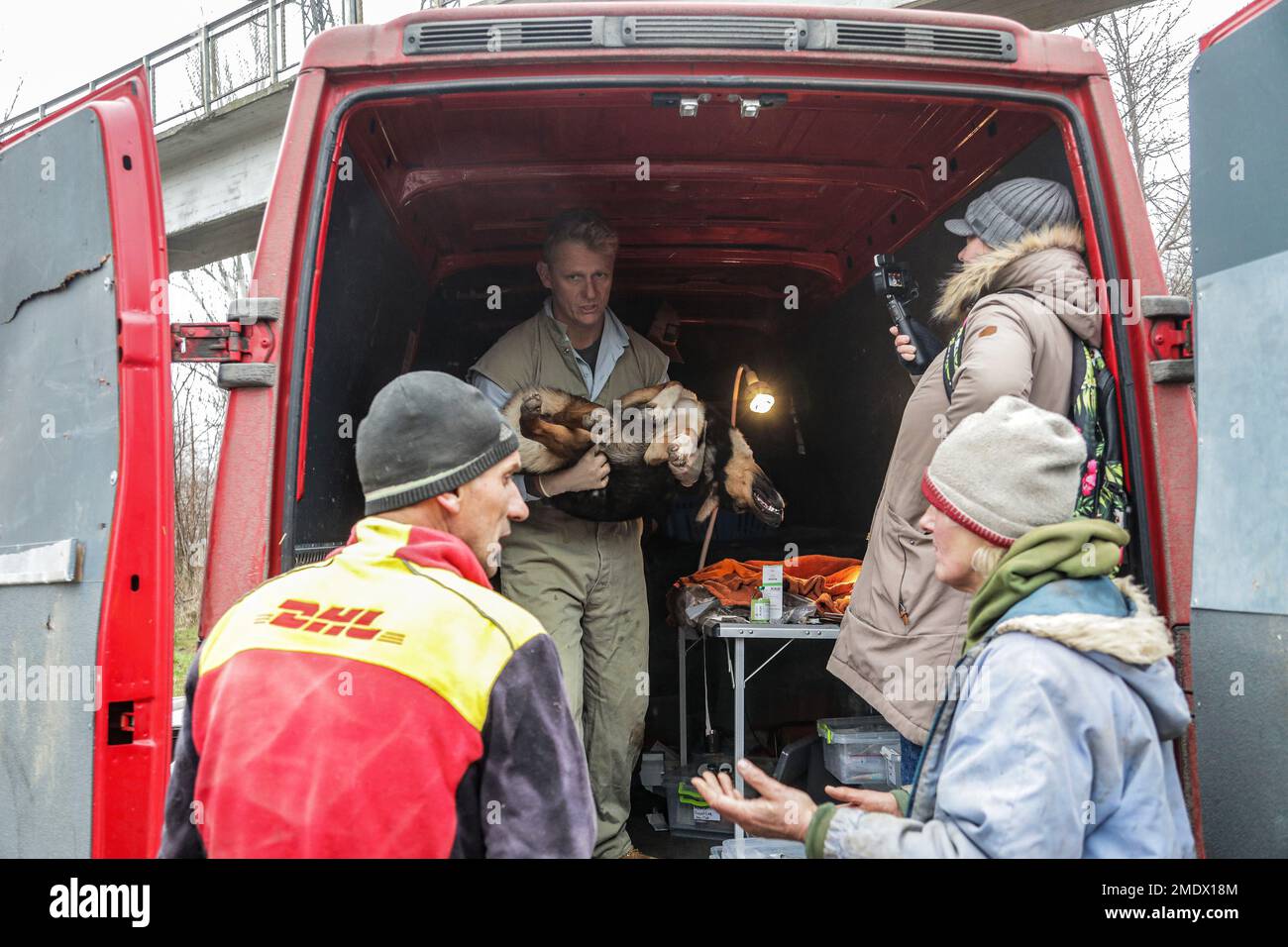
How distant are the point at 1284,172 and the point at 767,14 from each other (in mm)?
1232

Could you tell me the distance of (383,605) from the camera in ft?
4.60

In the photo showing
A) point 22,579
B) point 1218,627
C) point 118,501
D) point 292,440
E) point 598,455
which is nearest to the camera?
point 1218,627

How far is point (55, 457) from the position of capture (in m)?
2.12

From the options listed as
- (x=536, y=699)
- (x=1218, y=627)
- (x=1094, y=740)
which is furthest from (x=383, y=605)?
(x=1218, y=627)

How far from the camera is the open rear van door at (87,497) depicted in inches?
77.4

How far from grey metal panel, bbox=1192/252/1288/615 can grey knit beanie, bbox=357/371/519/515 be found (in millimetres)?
1444

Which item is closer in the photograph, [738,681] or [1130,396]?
[1130,396]

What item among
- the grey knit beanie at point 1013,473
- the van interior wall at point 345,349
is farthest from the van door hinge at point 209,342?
the grey knit beanie at point 1013,473

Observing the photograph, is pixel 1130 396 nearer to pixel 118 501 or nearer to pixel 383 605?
pixel 383 605

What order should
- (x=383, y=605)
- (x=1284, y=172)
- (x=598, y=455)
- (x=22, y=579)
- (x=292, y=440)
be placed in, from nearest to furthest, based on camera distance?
(x=383, y=605), (x=1284, y=172), (x=22, y=579), (x=292, y=440), (x=598, y=455)

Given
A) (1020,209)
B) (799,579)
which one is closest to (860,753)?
(799,579)

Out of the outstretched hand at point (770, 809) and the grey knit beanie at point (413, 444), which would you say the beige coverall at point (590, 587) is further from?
the grey knit beanie at point (413, 444)

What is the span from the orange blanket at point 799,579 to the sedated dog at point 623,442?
44 cm

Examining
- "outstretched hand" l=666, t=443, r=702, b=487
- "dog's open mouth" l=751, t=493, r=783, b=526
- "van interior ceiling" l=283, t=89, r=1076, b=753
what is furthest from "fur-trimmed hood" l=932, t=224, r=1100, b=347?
"dog's open mouth" l=751, t=493, r=783, b=526
